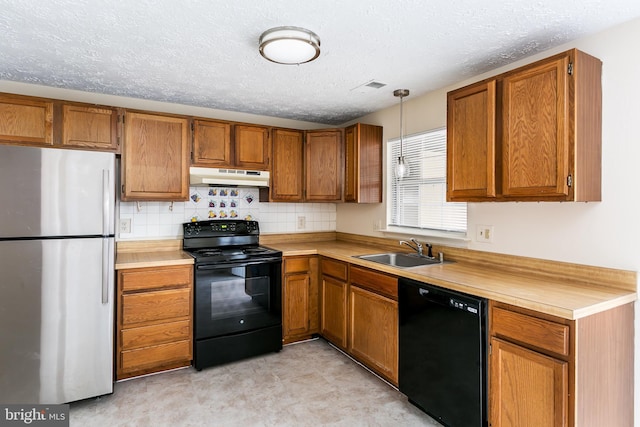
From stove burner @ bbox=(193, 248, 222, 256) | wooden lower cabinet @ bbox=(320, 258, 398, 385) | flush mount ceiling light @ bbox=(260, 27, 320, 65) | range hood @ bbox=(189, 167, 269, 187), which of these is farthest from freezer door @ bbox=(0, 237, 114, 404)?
wooden lower cabinet @ bbox=(320, 258, 398, 385)

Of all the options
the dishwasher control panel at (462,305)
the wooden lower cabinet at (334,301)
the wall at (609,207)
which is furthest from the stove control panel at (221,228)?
the wall at (609,207)

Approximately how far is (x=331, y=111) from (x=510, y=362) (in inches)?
107

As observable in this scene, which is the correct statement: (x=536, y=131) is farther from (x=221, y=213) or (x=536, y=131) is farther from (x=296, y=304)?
(x=221, y=213)

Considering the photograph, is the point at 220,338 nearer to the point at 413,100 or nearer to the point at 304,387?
the point at 304,387

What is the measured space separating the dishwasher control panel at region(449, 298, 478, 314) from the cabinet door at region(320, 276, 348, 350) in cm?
118

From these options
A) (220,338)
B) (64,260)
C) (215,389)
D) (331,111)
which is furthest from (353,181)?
(64,260)

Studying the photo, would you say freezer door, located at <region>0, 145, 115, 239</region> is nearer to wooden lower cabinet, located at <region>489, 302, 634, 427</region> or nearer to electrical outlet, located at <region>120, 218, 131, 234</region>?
electrical outlet, located at <region>120, 218, 131, 234</region>

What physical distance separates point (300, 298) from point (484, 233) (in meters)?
1.72

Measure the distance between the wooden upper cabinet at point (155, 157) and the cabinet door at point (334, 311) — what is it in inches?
59.9

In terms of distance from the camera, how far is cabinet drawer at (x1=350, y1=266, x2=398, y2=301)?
254cm

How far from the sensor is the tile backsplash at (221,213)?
130 inches

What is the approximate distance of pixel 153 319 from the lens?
2.79 m

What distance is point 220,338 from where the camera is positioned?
9.80ft

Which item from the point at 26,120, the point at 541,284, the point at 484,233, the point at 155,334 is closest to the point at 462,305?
the point at 541,284
